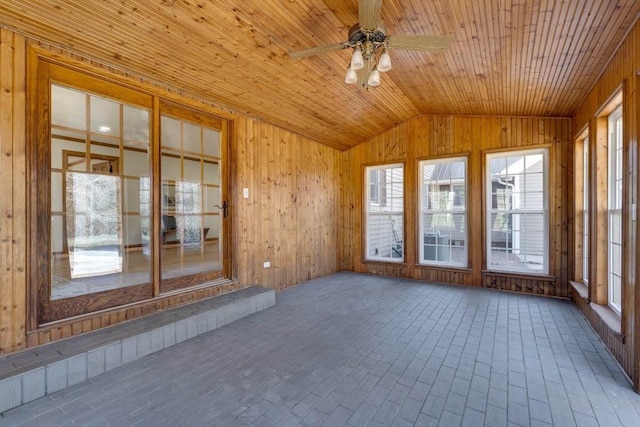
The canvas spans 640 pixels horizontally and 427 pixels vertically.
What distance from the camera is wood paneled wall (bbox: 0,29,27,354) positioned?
226cm

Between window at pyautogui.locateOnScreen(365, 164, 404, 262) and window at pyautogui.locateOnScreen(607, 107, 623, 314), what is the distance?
3092 millimetres

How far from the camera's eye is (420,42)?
231cm

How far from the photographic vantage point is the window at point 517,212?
14.8 feet

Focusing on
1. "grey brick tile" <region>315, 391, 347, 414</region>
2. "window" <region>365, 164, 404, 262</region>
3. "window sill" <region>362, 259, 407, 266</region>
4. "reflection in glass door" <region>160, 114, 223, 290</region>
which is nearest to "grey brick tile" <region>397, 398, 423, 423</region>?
"grey brick tile" <region>315, 391, 347, 414</region>

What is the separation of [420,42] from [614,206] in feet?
8.42

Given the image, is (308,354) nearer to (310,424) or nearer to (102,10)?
(310,424)

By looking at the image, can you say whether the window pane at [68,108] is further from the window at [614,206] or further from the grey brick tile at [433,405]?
the window at [614,206]

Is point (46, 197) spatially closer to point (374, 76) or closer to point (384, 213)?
point (374, 76)

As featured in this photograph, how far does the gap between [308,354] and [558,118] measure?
4779 millimetres

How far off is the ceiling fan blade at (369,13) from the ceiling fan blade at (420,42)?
242mm

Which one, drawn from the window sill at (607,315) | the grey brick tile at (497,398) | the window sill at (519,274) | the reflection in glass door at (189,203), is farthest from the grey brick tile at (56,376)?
the window sill at (519,274)

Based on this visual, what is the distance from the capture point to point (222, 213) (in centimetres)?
409

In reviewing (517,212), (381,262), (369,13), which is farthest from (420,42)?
(381,262)

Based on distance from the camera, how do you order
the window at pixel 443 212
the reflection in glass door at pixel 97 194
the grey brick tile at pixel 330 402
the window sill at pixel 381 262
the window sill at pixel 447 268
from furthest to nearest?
the window sill at pixel 381 262, the window at pixel 443 212, the window sill at pixel 447 268, the reflection in glass door at pixel 97 194, the grey brick tile at pixel 330 402
